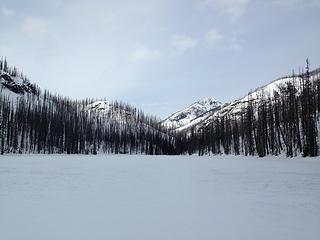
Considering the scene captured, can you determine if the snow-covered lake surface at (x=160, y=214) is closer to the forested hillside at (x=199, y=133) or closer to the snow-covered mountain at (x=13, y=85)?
the forested hillside at (x=199, y=133)

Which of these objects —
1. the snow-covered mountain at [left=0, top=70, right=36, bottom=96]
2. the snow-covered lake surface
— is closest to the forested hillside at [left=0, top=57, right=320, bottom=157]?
the snow-covered mountain at [left=0, top=70, right=36, bottom=96]

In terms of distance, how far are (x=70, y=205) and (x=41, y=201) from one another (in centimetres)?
145

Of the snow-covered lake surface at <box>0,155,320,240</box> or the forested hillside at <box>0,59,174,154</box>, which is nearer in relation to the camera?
the snow-covered lake surface at <box>0,155,320,240</box>

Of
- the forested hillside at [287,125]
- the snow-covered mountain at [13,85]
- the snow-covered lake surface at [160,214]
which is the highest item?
the snow-covered mountain at [13,85]

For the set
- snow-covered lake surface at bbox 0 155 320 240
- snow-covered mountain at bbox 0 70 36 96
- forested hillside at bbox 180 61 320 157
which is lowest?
snow-covered lake surface at bbox 0 155 320 240

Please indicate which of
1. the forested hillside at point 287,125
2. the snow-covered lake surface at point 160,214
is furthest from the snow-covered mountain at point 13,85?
the snow-covered lake surface at point 160,214

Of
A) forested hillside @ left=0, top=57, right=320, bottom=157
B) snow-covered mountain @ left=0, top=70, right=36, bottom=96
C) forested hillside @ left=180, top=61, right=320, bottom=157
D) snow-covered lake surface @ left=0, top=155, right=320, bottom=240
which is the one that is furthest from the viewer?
snow-covered mountain @ left=0, top=70, right=36, bottom=96

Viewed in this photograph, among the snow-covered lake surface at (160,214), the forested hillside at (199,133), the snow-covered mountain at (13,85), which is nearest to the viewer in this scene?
the snow-covered lake surface at (160,214)

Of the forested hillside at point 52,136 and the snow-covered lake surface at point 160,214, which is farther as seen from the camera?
the forested hillside at point 52,136

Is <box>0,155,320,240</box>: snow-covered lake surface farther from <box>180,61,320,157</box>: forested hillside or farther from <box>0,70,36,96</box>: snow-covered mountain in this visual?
<box>0,70,36,96</box>: snow-covered mountain

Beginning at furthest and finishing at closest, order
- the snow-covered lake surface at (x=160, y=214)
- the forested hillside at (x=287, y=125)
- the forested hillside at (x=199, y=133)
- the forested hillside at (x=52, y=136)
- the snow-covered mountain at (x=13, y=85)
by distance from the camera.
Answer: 1. the snow-covered mountain at (x=13, y=85)
2. the forested hillside at (x=52, y=136)
3. the forested hillside at (x=199, y=133)
4. the forested hillside at (x=287, y=125)
5. the snow-covered lake surface at (x=160, y=214)

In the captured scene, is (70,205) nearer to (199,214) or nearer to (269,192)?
(199,214)

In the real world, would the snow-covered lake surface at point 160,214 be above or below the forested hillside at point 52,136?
below

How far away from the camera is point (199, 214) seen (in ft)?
28.6
